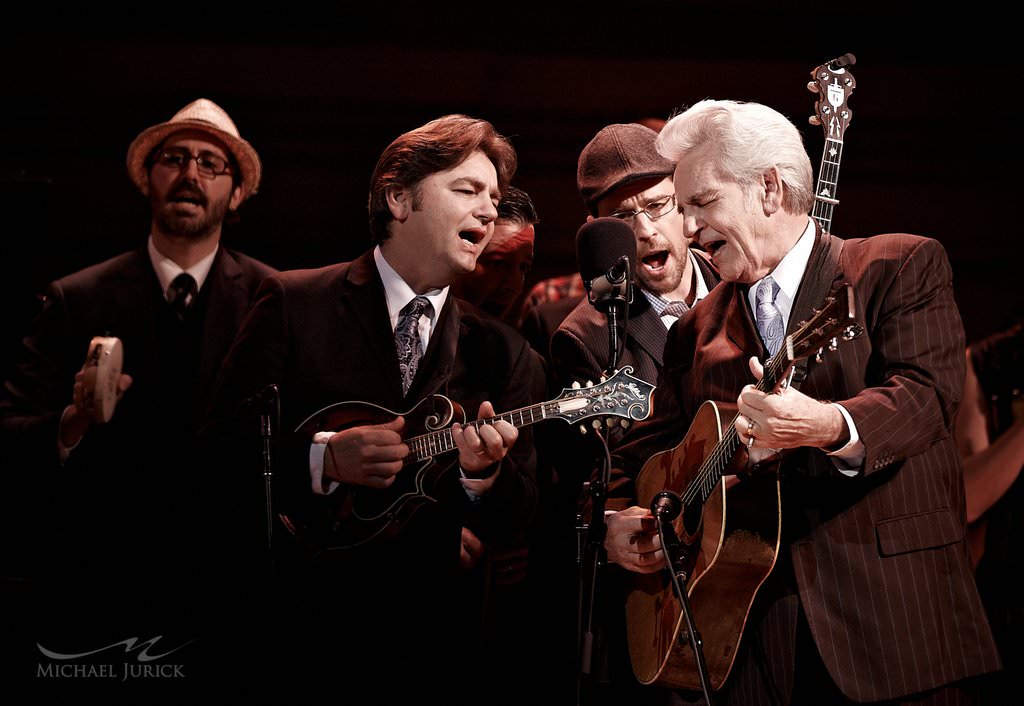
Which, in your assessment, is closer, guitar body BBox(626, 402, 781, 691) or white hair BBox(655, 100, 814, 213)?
guitar body BBox(626, 402, 781, 691)

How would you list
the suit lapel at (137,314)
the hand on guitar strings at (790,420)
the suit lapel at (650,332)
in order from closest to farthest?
the hand on guitar strings at (790,420), the suit lapel at (650,332), the suit lapel at (137,314)

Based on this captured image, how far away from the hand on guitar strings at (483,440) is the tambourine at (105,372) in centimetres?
135

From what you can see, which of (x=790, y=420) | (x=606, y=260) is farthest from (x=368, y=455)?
(x=790, y=420)

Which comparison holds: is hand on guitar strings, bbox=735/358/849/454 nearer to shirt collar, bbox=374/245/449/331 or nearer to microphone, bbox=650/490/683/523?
microphone, bbox=650/490/683/523

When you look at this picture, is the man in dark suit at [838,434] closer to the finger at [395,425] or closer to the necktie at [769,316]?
the necktie at [769,316]

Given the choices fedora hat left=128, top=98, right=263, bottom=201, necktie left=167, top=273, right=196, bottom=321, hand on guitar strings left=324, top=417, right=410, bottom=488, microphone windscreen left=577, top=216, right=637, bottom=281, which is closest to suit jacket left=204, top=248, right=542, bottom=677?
hand on guitar strings left=324, top=417, right=410, bottom=488

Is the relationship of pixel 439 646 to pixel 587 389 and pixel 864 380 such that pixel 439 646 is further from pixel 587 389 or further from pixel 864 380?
pixel 864 380

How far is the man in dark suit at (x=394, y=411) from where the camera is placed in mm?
3035

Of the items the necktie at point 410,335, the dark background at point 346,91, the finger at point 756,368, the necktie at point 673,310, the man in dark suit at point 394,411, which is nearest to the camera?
the finger at point 756,368

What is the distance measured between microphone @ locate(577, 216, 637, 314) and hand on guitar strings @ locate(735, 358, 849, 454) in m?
0.45

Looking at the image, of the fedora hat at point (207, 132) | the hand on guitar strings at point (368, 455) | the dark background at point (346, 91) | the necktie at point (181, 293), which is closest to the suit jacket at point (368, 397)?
the hand on guitar strings at point (368, 455)

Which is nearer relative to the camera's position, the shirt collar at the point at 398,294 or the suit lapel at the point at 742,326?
the suit lapel at the point at 742,326

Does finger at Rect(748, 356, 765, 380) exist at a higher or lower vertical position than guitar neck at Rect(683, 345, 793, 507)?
higher

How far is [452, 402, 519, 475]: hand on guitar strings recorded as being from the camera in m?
2.84
